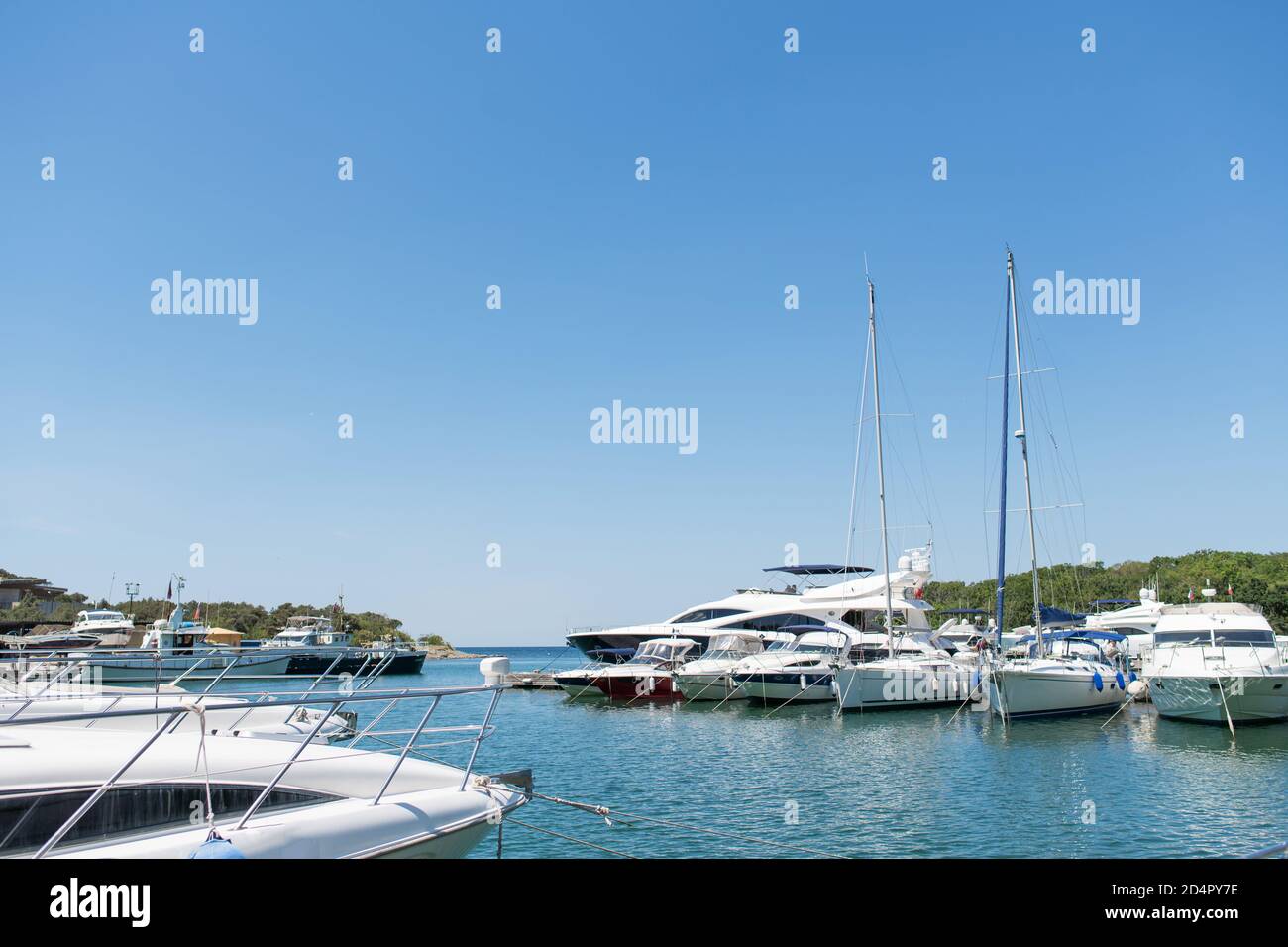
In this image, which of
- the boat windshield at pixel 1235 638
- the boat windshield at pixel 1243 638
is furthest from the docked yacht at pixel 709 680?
the boat windshield at pixel 1243 638

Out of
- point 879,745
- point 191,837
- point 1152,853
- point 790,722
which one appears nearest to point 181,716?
point 191,837

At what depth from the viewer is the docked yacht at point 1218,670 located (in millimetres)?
28203

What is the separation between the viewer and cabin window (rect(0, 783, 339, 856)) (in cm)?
729

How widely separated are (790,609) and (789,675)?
23149 millimetres

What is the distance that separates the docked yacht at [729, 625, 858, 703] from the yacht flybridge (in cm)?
1461

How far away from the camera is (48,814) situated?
7.54m

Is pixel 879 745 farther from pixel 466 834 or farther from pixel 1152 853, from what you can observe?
pixel 466 834

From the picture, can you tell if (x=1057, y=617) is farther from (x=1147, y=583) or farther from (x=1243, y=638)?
(x=1147, y=583)

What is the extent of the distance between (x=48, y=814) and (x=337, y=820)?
2.39 metres

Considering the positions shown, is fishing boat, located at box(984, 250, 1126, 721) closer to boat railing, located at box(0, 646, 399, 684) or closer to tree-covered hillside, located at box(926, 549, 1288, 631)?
boat railing, located at box(0, 646, 399, 684)
